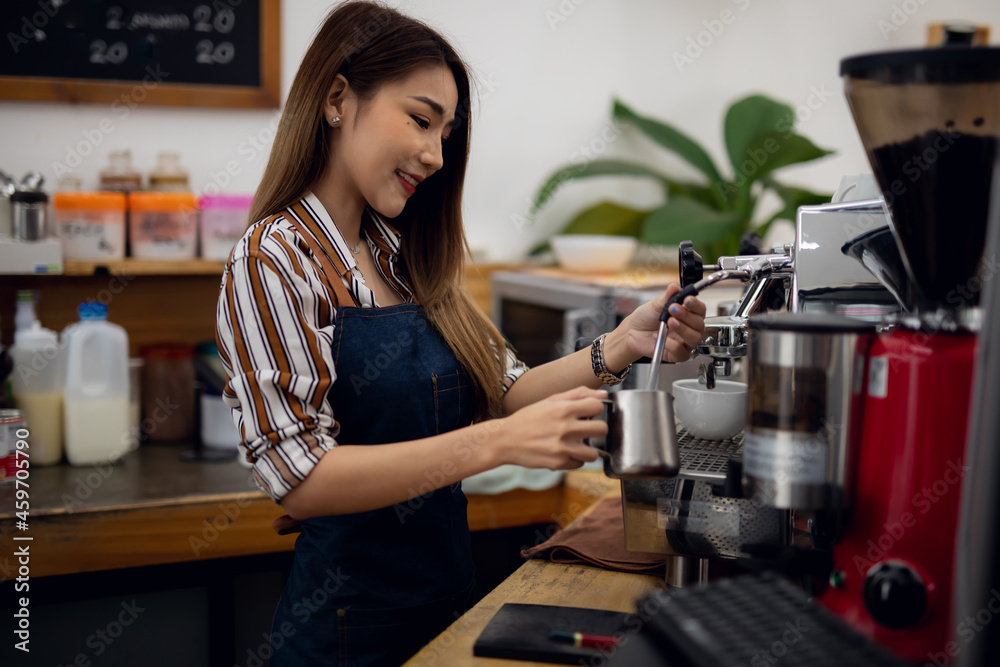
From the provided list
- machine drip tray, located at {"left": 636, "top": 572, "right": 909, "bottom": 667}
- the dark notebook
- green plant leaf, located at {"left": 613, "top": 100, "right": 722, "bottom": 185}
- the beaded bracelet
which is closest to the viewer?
machine drip tray, located at {"left": 636, "top": 572, "right": 909, "bottom": 667}

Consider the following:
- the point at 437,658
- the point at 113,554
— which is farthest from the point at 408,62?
the point at 113,554

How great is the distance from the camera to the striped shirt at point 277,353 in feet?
3.32

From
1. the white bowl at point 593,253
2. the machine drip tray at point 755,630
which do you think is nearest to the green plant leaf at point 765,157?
the white bowl at point 593,253

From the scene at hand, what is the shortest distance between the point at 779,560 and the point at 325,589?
25.4 inches

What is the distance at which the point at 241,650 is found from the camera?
196 cm

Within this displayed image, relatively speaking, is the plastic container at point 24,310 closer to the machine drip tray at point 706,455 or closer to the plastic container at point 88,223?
the plastic container at point 88,223

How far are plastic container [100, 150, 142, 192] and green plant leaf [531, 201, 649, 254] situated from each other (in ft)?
3.85

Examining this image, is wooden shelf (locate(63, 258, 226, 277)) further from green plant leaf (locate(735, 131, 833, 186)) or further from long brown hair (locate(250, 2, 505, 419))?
green plant leaf (locate(735, 131, 833, 186))

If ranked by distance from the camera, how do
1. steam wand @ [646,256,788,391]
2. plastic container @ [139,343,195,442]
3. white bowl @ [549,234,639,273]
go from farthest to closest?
white bowl @ [549,234,639,273] → plastic container @ [139,343,195,442] → steam wand @ [646,256,788,391]

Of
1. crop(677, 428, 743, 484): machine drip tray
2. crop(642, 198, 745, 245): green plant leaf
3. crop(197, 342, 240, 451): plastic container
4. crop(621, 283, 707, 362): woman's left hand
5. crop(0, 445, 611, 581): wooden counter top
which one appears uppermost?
crop(642, 198, 745, 245): green plant leaf

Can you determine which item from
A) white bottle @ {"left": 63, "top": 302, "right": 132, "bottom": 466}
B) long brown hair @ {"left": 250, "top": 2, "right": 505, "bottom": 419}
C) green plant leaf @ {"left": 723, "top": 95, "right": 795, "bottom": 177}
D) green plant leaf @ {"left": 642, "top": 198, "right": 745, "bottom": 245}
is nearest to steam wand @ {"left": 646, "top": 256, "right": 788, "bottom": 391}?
long brown hair @ {"left": 250, "top": 2, "right": 505, "bottom": 419}

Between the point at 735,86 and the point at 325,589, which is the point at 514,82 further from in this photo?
the point at 325,589

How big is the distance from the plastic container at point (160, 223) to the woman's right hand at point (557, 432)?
1.51 m

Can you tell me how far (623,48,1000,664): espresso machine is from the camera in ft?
2.57
